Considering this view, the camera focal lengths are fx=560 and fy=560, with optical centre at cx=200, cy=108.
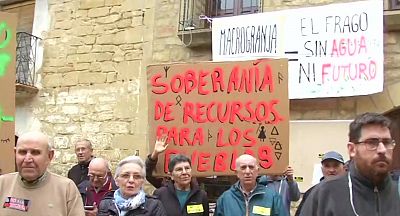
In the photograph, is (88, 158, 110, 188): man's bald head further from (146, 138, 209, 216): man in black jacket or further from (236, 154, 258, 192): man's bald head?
(236, 154, 258, 192): man's bald head

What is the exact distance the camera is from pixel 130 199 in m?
3.50

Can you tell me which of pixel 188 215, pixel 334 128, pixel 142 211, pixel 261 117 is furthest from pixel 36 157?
pixel 334 128

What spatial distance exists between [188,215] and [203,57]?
3396mm

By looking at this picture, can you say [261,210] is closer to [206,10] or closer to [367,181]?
[367,181]

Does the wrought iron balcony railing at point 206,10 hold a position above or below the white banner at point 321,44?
above

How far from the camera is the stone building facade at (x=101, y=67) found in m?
7.39

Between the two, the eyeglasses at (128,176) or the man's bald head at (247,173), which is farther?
the man's bald head at (247,173)

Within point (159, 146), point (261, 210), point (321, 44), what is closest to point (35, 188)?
point (261, 210)

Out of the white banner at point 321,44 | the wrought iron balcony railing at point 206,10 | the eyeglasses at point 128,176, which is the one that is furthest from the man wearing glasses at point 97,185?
the wrought iron balcony railing at point 206,10

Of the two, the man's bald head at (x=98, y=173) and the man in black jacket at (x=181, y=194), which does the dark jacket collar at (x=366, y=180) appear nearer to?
the man in black jacket at (x=181, y=194)

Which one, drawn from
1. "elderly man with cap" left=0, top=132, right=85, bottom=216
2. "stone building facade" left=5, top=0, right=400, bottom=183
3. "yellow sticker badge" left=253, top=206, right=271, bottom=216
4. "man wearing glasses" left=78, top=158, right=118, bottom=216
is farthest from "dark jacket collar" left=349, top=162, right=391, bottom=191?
"stone building facade" left=5, top=0, right=400, bottom=183

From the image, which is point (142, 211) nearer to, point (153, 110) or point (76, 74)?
point (153, 110)

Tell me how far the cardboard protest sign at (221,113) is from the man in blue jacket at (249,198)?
582mm

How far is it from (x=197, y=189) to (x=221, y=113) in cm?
Answer: 92
